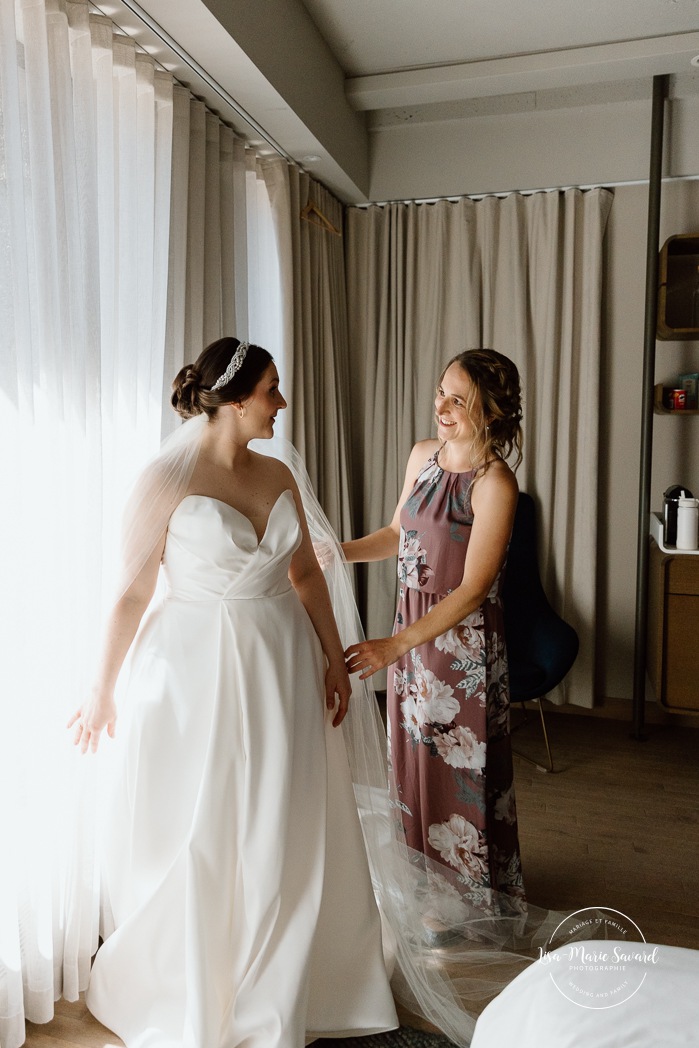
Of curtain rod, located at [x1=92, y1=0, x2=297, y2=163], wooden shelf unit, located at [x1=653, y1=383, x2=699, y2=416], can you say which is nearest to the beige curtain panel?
wooden shelf unit, located at [x1=653, y1=383, x2=699, y2=416]

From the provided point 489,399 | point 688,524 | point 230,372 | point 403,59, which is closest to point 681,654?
point 688,524

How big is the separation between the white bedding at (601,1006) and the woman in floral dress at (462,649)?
1084mm

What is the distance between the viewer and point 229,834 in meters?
1.82

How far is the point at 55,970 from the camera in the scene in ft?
6.68

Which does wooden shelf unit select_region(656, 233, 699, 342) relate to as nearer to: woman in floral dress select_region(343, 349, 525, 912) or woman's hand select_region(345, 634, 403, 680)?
woman in floral dress select_region(343, 349, 525, 912)

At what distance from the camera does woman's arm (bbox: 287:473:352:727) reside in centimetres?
211

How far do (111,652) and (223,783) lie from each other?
40 cm

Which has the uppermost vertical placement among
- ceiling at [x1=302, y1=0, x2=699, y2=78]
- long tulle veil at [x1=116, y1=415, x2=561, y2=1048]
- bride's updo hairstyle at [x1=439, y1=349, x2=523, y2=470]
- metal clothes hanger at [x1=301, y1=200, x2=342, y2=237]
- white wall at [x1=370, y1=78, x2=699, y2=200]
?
ceiling at [x1=302, y1=0, x2=699, y2=78]

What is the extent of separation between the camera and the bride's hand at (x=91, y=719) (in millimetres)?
1887

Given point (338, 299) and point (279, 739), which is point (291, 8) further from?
point (279, 739)

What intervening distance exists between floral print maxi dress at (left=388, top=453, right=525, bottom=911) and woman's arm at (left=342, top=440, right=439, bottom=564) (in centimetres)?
18

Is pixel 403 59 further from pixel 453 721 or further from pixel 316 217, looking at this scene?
pixel 453 721

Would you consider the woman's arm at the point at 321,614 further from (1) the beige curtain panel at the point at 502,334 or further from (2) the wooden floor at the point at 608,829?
(1) the beige curtain panel at the point at 502,334

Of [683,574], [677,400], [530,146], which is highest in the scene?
[530,146]
